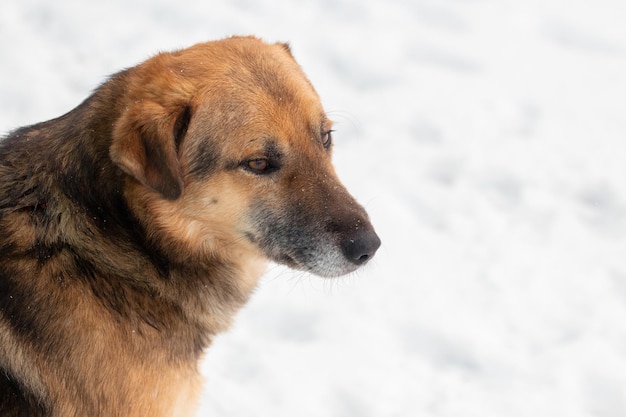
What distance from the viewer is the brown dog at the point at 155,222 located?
3.35 meters

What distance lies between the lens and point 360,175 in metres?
6.61

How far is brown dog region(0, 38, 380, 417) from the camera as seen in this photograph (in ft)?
11.0

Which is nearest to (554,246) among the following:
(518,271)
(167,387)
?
(518,271)

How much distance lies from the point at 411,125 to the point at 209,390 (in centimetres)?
316

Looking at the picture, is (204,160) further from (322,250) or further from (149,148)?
(322,250)

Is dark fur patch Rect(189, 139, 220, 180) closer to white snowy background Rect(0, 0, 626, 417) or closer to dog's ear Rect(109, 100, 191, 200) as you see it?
dog's ear Rect(109, 100, 191, 200)

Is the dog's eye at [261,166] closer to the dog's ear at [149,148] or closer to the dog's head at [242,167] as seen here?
the dog's head at [242,167]

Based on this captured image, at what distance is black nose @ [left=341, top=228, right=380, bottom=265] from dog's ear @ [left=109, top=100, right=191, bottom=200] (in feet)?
2.57

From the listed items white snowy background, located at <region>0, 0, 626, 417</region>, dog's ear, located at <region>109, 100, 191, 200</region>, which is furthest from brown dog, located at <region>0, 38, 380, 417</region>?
white snowy background, located at <region>0, 0, 626, 417</region>

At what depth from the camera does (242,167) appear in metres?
3.64

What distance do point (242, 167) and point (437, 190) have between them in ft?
10.2

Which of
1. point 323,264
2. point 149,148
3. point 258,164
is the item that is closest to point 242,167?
point 258,164

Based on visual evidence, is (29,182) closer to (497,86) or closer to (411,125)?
(411,125)

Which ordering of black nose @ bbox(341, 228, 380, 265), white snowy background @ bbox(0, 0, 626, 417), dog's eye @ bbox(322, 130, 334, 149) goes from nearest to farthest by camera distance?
black nose @ bbox(341, 228, 380, 265)
dog's eye @ bbox(322, 130, 334, 149)
white snowy background @ bbox(0, 0, 626, 417)
